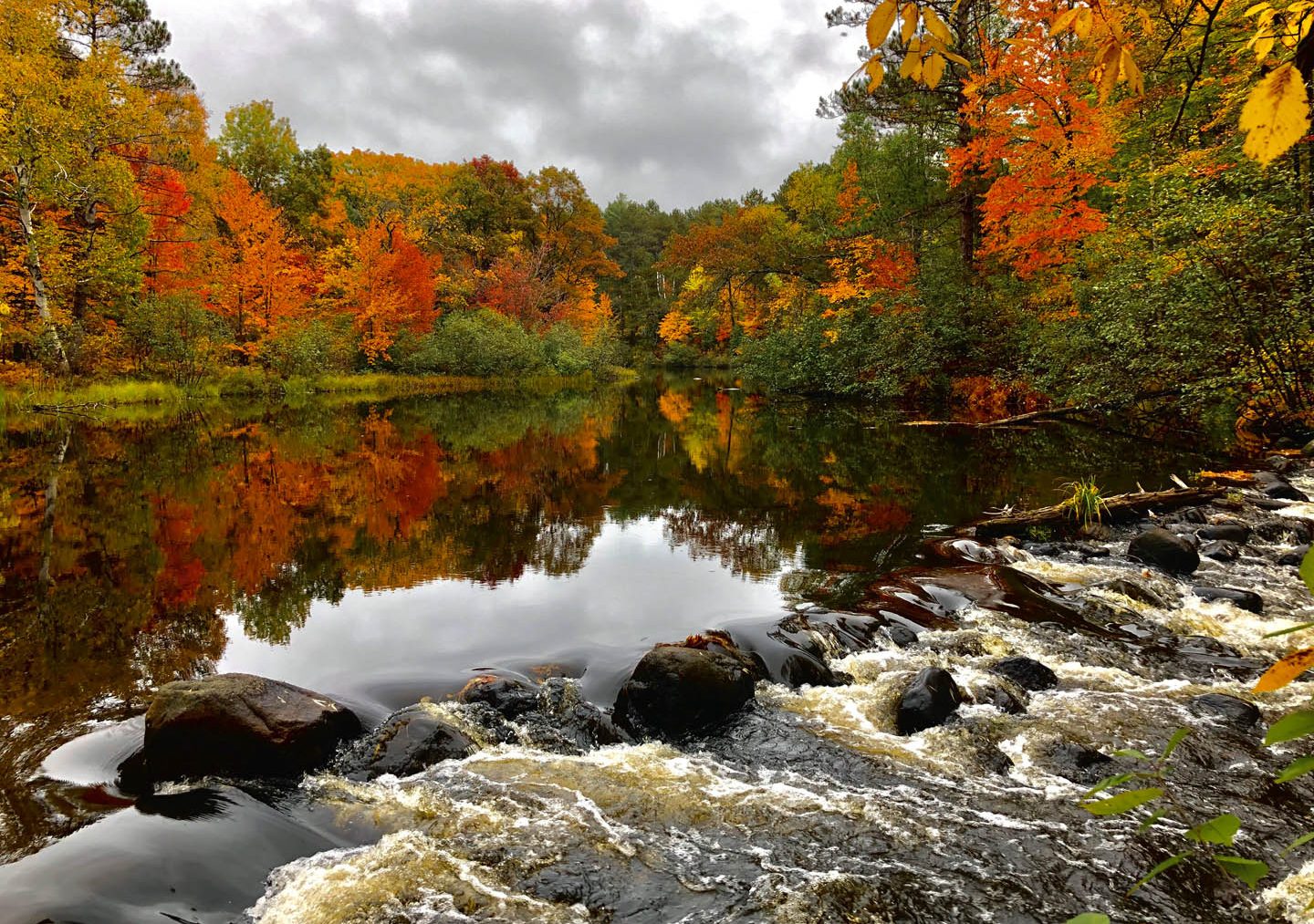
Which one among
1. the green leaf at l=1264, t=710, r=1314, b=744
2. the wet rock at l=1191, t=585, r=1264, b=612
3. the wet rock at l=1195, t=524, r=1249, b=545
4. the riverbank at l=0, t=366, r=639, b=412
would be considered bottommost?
the wet rock at l=1191, t=585, r=1264, b=612

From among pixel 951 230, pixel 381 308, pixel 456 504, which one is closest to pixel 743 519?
pixel 456 504

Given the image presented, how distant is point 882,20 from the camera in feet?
4.94

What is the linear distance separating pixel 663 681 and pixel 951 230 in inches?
1116

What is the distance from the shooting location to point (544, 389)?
3644 cm

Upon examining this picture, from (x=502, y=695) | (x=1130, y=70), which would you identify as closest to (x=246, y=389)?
(x=502, y=695)

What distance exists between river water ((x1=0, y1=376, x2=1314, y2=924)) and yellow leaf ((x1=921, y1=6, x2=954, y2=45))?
11.1 feet

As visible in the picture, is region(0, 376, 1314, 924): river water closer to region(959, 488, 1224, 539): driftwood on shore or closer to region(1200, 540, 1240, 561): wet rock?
region(1200, 540, 1240, 561): wet rock

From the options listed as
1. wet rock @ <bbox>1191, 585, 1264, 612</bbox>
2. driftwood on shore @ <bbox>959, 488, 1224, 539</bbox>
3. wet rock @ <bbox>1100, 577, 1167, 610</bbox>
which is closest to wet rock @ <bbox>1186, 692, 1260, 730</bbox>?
wet rock @ <bbox>1100, 577, 1167, 610</bbox>

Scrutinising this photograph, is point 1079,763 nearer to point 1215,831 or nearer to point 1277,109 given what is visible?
point 1215,831

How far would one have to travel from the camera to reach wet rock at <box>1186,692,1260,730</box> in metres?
4.48

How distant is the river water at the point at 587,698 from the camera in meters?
3.21

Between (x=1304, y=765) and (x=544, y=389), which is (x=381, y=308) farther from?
(x=1304, y=765)

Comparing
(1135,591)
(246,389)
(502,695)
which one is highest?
(246,389)

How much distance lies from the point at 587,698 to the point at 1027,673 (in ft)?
10.8
